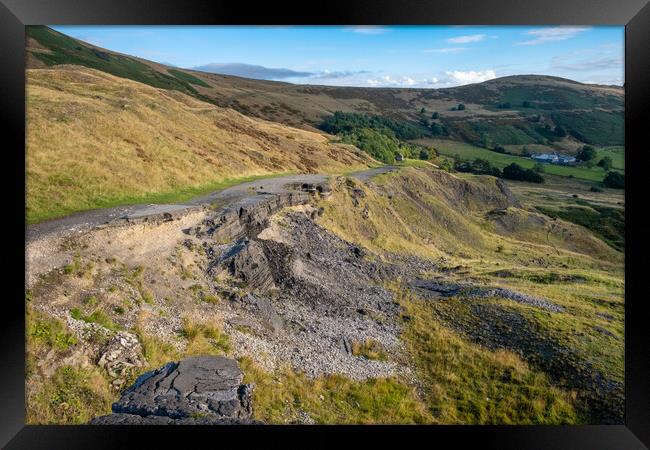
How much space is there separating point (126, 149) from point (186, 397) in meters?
13.7

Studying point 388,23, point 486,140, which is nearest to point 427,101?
point 486,140

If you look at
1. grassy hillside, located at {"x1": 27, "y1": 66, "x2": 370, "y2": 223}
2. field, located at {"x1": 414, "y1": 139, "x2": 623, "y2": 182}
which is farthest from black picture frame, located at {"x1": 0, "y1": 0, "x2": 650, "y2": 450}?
field, located at {"x1": 414, "y1": 139, "x2": 623, "y2": 182}

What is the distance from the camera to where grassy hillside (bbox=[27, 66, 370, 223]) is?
1319 cm

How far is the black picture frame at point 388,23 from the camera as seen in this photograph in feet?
24.1

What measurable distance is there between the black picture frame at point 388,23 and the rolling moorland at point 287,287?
0.58m

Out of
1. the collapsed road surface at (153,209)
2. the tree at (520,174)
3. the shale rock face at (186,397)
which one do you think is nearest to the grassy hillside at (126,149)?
the collapsed road surface at (153,209)

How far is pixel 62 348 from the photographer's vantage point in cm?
805

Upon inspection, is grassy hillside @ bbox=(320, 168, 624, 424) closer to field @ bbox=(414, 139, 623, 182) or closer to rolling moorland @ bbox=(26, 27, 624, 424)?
rolling moorland @ bbox=(26, 27, 624, 424)

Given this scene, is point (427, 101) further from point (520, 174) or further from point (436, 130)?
point (520, 174)

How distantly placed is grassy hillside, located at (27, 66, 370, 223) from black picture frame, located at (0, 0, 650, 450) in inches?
199

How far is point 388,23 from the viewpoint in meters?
7.42
